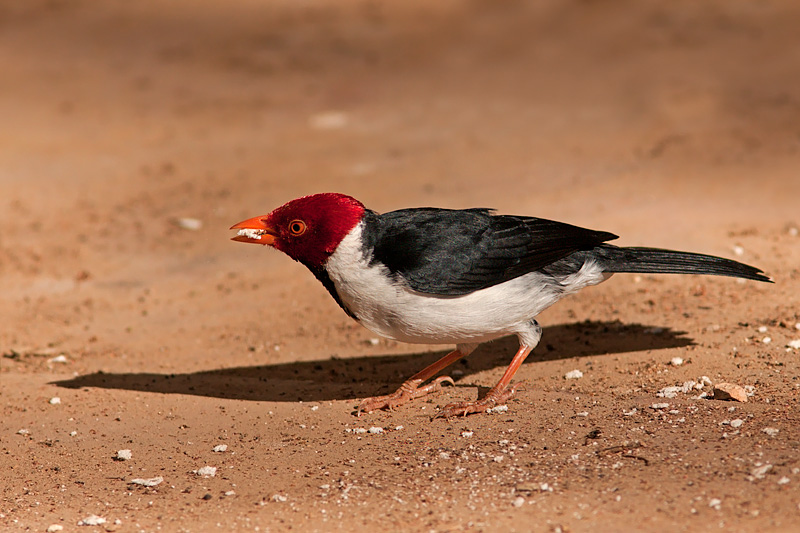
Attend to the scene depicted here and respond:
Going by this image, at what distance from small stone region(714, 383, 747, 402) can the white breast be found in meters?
1.16

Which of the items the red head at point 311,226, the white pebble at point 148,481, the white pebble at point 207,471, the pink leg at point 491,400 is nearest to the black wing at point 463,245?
the red head at point 311,226

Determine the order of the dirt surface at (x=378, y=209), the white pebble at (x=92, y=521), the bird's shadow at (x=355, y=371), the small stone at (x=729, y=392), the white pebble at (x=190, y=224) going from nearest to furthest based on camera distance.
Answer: the white pebble at (x=92, y=521) < the dirt surface at (x=378, y=209) < the small stone at (x=729, y=392) < the bird's shadow at (x=355, y=371) < the white pebble at (x=190, y=224)

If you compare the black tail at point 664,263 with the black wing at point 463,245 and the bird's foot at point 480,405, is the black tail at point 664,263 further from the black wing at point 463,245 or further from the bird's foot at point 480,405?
the bird's foot at point 480,405

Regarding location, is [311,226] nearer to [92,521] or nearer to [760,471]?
[92,521]

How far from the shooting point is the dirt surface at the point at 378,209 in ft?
13.5

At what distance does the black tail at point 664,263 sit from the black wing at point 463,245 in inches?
6.9

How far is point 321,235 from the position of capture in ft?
16.3

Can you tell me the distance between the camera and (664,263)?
5.46 meters

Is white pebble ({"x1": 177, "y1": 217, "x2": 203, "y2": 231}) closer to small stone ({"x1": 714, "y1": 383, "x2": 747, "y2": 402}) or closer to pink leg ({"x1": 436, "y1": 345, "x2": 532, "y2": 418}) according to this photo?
pink leg ({"x1": 436, "y1": 345, "x2": 532, "y2": 418})

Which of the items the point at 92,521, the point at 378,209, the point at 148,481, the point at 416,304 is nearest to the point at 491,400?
the point at 416,304

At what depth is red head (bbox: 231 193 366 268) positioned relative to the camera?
4.95m

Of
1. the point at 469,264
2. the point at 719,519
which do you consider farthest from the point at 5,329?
the point at 719,519

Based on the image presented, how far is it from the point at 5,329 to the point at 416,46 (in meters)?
8.39

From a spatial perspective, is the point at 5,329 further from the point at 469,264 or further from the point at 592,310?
the point at 592,310
